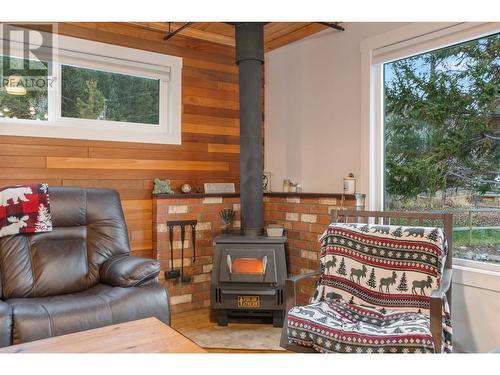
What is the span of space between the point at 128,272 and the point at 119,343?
94 cm

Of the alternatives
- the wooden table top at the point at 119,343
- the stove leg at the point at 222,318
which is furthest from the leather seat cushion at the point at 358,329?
the stove leg at the point at 222,318

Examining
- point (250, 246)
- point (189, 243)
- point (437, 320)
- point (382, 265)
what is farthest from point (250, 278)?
point (437, 320)

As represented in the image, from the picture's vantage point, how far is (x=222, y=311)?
9.71 ft

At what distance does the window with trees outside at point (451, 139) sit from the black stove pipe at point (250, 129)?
3.21ft

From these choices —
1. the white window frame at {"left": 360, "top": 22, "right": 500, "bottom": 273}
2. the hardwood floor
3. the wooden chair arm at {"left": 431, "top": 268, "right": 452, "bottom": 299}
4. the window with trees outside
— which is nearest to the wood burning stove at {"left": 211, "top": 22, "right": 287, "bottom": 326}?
the hardwood floor

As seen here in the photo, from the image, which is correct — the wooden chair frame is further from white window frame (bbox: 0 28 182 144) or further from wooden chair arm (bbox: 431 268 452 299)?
white window frame (bbox: 0 28 182 144)

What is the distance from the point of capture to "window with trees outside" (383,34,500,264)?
7.89 feet

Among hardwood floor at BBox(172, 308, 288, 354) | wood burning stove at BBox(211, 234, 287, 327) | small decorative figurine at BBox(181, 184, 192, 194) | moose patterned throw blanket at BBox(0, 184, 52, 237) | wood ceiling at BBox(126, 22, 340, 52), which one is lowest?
hardwood floor at BBox(172, 308, 288, 354)

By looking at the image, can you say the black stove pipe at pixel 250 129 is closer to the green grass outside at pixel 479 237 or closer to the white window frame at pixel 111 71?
the white window frame at pixel 111 71

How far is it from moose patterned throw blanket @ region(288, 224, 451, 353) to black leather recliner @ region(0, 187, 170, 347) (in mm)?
955

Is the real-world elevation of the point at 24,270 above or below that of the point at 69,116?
below
